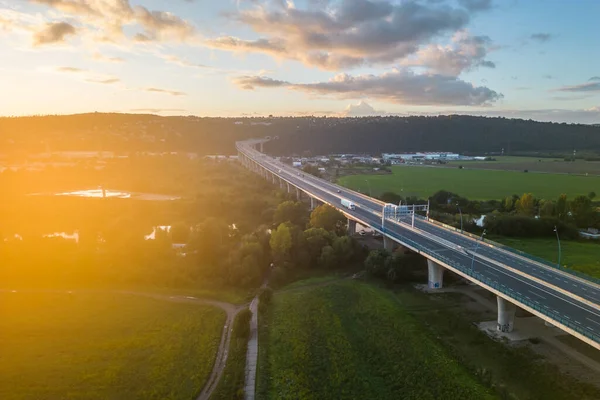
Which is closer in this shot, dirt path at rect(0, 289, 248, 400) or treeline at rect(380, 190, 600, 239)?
dirt path at rect(0, 289, 248, 400)

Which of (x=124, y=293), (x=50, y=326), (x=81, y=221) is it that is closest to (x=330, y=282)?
(x=124, y=293)

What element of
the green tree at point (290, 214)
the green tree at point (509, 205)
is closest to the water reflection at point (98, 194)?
the green tree at point (290, 214)

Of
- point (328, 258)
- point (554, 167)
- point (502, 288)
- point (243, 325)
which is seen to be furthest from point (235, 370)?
point (554, 167)

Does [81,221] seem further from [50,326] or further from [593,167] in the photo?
[593,167]

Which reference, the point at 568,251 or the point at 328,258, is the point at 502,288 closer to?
the point at 328,258

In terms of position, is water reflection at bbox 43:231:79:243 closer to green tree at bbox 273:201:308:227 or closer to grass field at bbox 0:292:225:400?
grass field at bbox 0:292:225:400

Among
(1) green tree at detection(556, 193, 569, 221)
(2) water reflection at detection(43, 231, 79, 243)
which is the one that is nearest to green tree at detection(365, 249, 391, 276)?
(1) green tree at detection(556, 193, 569, 221)
